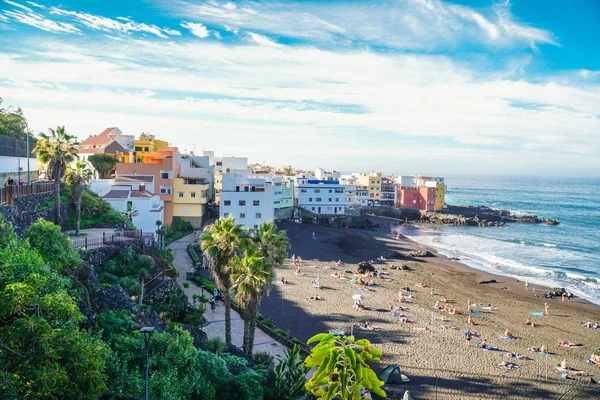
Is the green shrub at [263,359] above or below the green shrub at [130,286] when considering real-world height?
below

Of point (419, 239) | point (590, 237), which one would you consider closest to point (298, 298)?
point (419, 239)

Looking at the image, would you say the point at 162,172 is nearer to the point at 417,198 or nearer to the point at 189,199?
the point at 189,199

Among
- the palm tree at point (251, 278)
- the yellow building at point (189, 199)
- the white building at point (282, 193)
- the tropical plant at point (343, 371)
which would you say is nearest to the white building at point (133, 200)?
the yellow building at point (189, 199)

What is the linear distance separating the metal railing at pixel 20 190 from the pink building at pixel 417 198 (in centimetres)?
8180

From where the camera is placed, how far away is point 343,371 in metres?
6.09

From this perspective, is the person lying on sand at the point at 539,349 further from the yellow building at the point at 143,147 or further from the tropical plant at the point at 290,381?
the yellow building at the point at 143,147

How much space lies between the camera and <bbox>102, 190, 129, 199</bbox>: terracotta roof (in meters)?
38.5

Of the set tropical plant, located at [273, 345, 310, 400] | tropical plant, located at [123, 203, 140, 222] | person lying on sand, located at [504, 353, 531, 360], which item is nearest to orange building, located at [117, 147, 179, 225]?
tropical plant, located at [123, 203, 140, 222]

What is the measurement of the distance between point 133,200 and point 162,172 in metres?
13.6

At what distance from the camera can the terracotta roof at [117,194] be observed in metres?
38.5

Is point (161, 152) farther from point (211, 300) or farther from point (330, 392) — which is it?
point (330, 392)

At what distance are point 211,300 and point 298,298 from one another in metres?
9.01

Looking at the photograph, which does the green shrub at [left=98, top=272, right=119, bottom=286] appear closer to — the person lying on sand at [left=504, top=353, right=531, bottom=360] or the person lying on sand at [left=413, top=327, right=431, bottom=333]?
the person lying on sand at [left=413, top=327, right=431, bottom=333]

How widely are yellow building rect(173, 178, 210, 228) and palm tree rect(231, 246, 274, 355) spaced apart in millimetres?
36558
